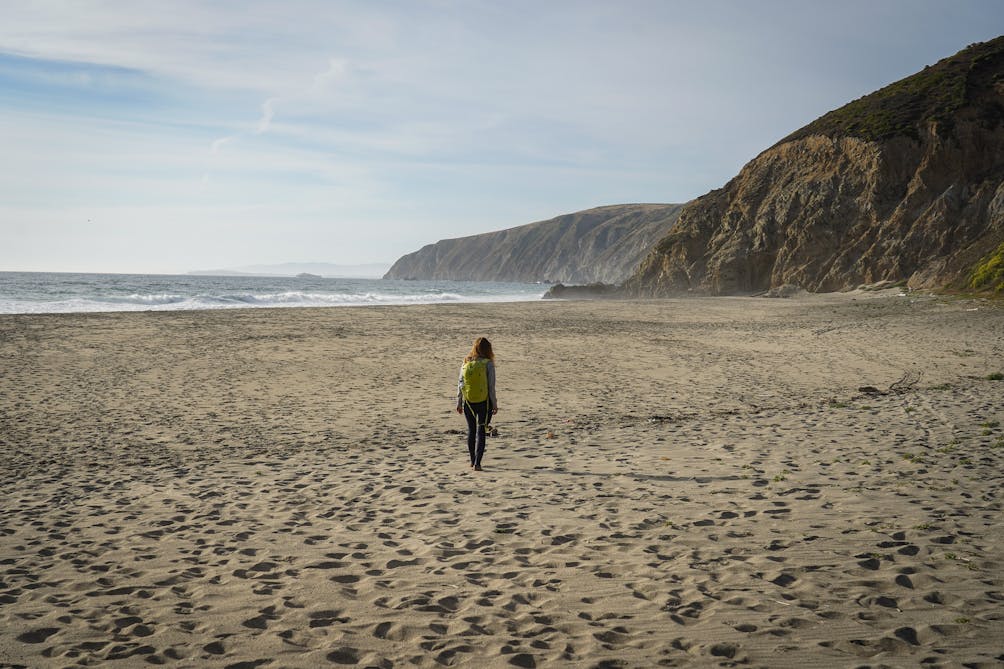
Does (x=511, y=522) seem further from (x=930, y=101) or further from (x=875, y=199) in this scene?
(x=930, y=101)

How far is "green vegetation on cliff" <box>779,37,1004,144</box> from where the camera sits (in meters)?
45.5

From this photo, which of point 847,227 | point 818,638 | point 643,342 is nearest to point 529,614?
point 818,638

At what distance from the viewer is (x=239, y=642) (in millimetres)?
4289

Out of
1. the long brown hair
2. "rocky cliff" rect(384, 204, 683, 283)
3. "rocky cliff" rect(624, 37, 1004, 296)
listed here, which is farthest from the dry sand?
"rocky cliff" rect(384, 204, 683, 283)

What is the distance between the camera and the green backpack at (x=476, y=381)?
8.68 m

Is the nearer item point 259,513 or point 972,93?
point 259,513

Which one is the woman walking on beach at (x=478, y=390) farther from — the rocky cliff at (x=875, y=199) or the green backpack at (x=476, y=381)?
the rocky cliff at (x=875, y=199)

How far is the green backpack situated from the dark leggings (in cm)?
8

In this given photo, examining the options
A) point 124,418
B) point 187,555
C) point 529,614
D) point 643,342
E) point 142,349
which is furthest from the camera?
point 643,342

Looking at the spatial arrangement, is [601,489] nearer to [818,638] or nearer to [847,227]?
[818,638]

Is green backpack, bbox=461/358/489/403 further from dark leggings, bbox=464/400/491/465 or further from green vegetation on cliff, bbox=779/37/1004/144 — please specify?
green vegetation on cliff, bbox=779/37/1004/144

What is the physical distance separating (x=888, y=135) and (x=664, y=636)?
52.8 m

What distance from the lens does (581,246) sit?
566ft

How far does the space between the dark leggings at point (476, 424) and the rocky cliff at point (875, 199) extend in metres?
33.9
